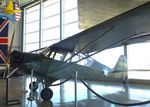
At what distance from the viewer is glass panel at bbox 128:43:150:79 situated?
11.3m

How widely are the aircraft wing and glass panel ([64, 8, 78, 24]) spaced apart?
800 cm

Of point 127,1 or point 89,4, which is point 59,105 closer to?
point 89,4

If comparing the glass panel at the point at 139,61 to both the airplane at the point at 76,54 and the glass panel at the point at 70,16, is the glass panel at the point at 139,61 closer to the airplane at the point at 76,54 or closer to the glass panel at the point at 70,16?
the airplane at the point at 76,54

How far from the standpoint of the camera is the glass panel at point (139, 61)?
11.3 meters

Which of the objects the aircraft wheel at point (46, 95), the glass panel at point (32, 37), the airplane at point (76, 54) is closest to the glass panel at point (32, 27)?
the glass panel at point (32, 37)

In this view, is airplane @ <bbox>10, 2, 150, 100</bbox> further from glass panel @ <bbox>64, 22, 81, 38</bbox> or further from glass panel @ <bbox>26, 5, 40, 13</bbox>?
glass panel @ <bbox>26, 5, 40, 13</bbox>

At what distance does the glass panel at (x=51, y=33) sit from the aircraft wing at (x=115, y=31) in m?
9.56

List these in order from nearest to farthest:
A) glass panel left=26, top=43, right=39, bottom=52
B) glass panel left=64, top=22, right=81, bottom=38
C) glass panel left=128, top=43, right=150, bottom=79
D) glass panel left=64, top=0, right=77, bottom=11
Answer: glass panel left=128, top=43, right=150, bottom=79
glass panel left=64, top=22, right=81, bottom=38
glass panel left=64, top=0, right=77, bottom=11
glass panel left=26, top=43, right=39, bottom=52

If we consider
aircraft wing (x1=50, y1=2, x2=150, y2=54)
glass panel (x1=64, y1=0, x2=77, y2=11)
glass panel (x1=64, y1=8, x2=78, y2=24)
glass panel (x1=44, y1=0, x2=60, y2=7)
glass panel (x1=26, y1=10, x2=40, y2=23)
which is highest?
glass panel (x1=44, y1=0, x2=60, y2=7)

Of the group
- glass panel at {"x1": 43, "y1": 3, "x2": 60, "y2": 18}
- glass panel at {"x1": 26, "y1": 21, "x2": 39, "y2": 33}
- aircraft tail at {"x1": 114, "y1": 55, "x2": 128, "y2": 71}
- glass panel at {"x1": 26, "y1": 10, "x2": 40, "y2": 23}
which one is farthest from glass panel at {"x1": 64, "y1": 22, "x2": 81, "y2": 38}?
aircraft tail at {"x1": 114, "y1": 55, "x2": 128, "y2": 71}

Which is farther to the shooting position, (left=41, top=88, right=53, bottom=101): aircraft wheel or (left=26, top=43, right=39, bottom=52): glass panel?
(left=26, top=43, right=39, bottom=52): glass panel

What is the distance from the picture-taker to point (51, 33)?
17750 mm

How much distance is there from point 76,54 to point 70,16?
9341mm

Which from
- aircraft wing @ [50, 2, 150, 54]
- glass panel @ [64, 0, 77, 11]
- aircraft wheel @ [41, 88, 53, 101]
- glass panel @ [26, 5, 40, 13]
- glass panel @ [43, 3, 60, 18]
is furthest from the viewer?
glass panel @ [26, 5, 40, 13]
